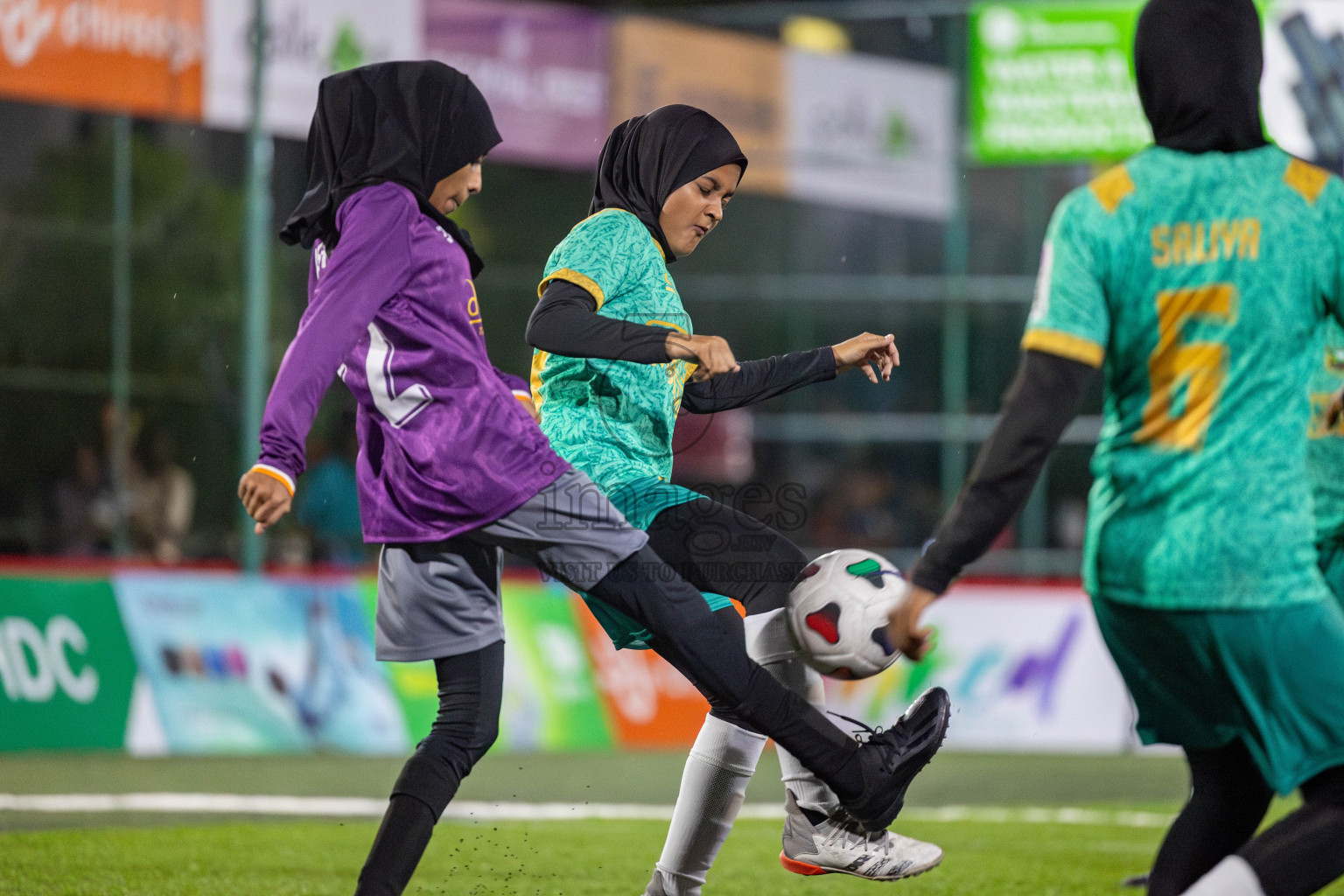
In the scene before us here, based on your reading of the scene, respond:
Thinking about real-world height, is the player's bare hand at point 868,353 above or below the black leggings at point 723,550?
above

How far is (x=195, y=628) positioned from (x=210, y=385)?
282 inches

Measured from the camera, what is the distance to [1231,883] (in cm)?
303

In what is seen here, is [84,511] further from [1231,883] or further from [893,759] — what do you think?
[1231,883]

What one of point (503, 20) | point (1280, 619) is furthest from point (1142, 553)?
point (503, 20)

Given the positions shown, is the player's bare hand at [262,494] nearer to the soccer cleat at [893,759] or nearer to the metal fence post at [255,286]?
the soccer cleat at [893,759]

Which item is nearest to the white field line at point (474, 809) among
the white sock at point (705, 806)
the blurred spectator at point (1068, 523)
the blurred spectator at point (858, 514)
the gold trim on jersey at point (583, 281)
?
the white sock at point (705, 806)

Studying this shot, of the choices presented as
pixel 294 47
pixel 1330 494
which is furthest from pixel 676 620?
→ pixel 294 47

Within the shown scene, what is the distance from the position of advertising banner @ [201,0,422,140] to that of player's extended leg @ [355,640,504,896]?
1223 centimetres

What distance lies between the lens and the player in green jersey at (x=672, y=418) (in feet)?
13.4

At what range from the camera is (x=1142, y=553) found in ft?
10.2

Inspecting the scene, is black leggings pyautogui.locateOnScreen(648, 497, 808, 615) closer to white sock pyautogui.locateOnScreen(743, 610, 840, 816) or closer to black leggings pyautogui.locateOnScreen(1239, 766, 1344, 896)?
white sock pyautogui.locateOnScreen(743, 610, 840, 816)

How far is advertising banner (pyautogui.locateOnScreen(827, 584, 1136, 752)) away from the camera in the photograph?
12141 mm

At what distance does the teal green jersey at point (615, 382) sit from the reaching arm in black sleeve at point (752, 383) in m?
0.32

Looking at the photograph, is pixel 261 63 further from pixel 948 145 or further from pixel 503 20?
pixel 948 145
